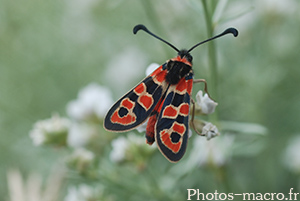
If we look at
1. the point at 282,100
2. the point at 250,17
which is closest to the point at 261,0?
the point at 250,17

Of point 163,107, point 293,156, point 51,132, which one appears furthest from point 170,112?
point 293,156

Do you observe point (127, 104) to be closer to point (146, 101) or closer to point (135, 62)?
point (146, 101)

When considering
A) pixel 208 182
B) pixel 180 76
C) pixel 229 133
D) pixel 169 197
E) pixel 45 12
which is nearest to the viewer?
pixel 180 76

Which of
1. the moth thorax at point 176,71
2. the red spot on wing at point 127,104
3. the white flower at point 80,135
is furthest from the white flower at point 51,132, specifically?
the moth thorax at point 176,71

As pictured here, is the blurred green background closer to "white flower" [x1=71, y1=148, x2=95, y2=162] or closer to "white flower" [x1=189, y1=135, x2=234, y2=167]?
"white flower" [x1=189, y1=135, x2=234, y2=167]

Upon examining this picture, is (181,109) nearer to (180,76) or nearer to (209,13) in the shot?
(180,76)

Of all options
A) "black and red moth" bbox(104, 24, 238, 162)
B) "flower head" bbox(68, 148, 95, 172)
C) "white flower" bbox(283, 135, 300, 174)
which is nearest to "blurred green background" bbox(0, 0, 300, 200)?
"white flower" bbox(283, 135, 300, 174)
